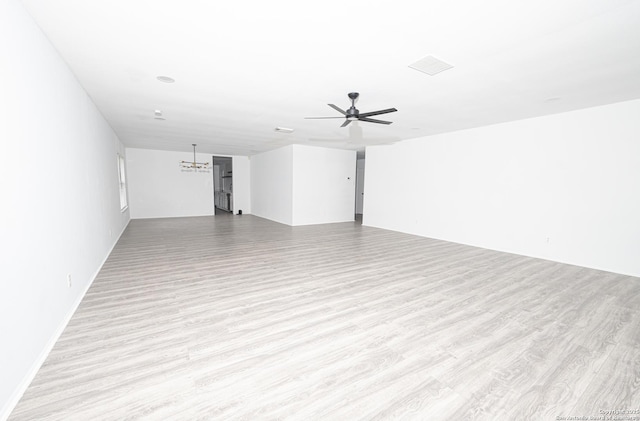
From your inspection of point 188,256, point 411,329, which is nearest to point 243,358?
point 411,329

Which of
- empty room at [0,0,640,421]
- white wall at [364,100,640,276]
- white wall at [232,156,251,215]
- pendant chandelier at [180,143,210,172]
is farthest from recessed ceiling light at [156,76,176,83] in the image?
white wall at [232,156,251,215]

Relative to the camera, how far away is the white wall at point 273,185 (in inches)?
342

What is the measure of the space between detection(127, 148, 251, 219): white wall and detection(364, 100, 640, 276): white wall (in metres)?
7.86

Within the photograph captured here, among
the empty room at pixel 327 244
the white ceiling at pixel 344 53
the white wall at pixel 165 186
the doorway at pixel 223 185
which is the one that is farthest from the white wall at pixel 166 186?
the white ceiling at pixel 344 53

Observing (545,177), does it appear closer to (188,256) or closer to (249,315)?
(249,315)

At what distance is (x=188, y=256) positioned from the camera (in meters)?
4.77

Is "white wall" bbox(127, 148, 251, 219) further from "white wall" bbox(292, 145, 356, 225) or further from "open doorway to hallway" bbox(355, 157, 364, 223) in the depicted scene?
"open doorway to hallway" bbox(355, 157, 364, 223)

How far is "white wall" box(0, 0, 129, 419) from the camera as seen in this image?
158 cm

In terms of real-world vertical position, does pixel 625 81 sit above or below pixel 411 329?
above

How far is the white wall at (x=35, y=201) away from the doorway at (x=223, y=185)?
8.98 m

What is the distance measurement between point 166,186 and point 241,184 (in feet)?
Answer: 9.26

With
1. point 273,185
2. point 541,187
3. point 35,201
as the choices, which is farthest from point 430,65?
point 273,185

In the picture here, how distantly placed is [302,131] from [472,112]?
3.56 m

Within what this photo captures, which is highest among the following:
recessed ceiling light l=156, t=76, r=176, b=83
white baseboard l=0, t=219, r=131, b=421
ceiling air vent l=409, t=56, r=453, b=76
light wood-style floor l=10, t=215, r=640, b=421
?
ceiling air vent l=409, t=56, r=453, b=76
